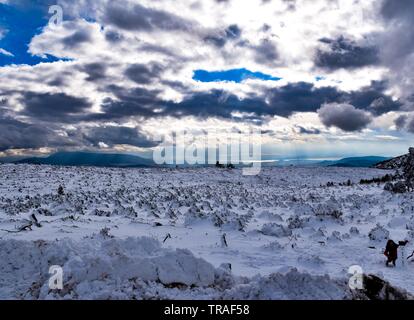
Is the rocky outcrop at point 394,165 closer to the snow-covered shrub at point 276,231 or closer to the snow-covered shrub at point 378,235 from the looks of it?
the snow-covered shrub at point 378,235

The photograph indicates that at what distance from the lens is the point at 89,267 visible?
6.57 m

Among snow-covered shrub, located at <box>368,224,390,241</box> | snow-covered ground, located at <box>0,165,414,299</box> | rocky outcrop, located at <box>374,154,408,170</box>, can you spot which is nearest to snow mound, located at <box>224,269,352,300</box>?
snow-covered ground, located at <box>0,165,414,299</box>

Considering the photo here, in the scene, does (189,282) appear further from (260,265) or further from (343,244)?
(343,244)

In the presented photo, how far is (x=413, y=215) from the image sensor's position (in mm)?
16828

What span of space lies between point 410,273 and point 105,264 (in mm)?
7576

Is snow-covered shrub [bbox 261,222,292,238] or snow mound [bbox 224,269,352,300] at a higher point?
snow mound [bbox 224,269,352,300]

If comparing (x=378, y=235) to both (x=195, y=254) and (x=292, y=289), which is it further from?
(x=292, y=289)

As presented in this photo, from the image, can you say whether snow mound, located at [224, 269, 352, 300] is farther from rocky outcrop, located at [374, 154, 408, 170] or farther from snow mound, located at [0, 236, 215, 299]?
Answer: rocky outcrop, located at [374, 154, 408, 170]

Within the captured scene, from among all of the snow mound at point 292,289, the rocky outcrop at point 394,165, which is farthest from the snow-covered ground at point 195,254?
the rocky outcrop at point 394,165

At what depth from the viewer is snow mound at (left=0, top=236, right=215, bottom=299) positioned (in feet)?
21.2

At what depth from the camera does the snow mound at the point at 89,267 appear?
254 inches

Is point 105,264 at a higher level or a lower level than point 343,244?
higher
